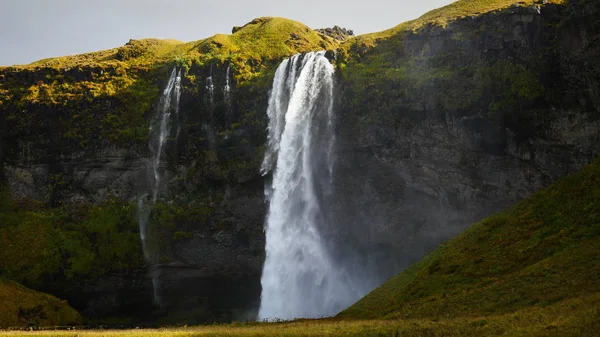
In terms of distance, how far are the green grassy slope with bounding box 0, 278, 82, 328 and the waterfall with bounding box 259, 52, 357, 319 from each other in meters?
17.5

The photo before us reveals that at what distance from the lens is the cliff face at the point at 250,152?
3603 centimetres

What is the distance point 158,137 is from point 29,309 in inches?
874

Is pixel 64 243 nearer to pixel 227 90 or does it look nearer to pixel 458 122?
pixel 227 90

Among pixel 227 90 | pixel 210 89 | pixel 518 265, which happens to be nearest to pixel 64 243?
pixel 210 89

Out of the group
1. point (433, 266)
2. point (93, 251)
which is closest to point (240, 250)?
point (93, 251)

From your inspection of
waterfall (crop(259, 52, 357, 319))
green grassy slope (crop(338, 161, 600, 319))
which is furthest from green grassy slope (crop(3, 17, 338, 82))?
green grassy slope (crop(338, 161, 600, 319))

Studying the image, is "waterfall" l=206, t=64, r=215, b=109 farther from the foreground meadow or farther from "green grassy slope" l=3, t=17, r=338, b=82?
the foreground meadow

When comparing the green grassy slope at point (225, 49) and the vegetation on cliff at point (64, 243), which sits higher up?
the green grassy slope at point (225, 49)

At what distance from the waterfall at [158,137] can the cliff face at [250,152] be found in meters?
0.88

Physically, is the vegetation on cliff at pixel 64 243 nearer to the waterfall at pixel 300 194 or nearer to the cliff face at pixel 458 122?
the waterfall at pixel 300 194

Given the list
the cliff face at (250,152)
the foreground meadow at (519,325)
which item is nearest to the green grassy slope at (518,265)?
the foreground meadow at (519,325)

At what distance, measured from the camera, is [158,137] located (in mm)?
51125

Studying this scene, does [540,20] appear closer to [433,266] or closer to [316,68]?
[316,68]

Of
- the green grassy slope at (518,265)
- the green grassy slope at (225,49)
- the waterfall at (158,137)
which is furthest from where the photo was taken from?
the green grassy slope at (225,49)
